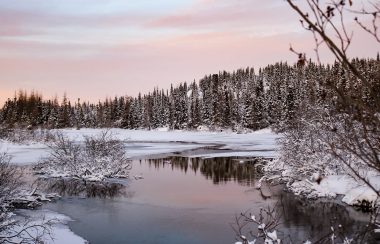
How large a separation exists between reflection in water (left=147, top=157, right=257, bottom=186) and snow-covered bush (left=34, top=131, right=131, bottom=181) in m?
3.68

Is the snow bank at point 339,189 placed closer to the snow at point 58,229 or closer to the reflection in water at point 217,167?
the reflection in water at point 217,167

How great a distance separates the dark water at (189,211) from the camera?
1240 cm

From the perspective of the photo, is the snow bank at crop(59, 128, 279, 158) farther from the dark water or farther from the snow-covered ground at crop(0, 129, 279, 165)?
the dark water

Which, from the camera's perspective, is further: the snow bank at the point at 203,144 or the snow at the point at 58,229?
the snow bank at the point at 203,144

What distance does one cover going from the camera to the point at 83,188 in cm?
2031

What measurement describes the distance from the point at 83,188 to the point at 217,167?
9.36m

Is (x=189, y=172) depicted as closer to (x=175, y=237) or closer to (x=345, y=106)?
(x=175, y=237)

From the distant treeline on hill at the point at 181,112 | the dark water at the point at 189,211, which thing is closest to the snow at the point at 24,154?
the dark water at the point at 189,211

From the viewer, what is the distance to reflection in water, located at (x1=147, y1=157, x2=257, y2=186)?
2250 cm

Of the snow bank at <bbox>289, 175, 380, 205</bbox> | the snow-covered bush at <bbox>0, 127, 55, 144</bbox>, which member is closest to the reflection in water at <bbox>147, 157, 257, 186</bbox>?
the snow bank at <bbox>289, 175, 380, 205</bbox>

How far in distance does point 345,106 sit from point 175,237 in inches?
431

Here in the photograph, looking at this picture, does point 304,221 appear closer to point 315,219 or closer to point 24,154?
point 315,219

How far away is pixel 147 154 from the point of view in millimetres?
36500

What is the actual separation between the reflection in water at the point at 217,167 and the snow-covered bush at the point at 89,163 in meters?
3.68
